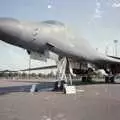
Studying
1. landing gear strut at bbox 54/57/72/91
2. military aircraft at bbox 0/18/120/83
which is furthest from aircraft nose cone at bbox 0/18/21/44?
landing gear strut at bbox 54/57/72/91

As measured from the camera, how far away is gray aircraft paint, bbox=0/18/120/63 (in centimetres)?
1041

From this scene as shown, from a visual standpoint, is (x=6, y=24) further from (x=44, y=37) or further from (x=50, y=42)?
(x=50, y=42)

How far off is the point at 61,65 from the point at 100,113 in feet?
23.2

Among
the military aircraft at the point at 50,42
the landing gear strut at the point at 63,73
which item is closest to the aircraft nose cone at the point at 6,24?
the military aircraft at the point at 50,42

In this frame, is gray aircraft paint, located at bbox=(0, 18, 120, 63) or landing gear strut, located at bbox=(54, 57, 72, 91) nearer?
gray aircraft paint, located at bbox=(0, 18, 120, 63)

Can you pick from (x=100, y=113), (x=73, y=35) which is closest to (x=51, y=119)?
(x=100, y=113)

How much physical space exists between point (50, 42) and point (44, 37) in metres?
0.58

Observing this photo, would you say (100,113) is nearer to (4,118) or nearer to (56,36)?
(4,118)

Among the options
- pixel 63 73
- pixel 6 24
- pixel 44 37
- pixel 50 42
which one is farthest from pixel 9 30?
pixel 63 73

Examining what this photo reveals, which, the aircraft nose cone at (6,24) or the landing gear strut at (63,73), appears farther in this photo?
the landing gear strut at (63,73)

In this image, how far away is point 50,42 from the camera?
41.0ft

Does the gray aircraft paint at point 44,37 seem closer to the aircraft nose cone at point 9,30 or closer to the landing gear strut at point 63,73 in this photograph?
the aircraft nose cone at point 9,30

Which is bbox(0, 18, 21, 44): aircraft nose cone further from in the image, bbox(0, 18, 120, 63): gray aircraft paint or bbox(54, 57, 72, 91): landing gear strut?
bbox(54, 57, 72, 91): landing gear strut

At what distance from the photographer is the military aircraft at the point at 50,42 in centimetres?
1052
